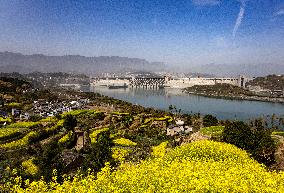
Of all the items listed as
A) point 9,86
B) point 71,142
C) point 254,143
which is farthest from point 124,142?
point 9,86

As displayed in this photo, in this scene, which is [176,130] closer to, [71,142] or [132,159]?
[71,142]

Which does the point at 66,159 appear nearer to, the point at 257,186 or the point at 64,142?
the point at 64,142

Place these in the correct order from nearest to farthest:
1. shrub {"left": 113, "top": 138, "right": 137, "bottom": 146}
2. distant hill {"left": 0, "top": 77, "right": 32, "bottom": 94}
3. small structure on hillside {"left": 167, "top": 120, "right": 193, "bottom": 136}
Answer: shrub {"left": 113, "top": 138, "right": 137, "bottom": 146}
small structure on hillside {"left": 167, "top": 120, "right": 193, "bottom": 136}
distant hill {"left": 0, "top": 77, "right": 32, "bottom": 94}

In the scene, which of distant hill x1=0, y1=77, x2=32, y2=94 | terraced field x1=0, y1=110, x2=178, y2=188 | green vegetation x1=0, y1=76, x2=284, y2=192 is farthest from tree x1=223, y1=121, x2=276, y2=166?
distant hill x1=0, y1=77, x2=32, y2=94

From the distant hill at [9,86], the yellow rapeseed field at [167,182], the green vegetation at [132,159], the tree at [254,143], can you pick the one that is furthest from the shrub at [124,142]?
the distant hill at [9,86]

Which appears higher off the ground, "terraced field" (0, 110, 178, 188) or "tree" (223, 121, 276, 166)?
"tree" (223, 121, 276, 166)

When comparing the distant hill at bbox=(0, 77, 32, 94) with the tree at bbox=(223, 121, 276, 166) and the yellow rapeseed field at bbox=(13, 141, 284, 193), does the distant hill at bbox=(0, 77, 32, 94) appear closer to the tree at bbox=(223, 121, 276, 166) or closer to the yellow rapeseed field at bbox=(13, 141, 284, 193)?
the tree at bbox=(223, 121, 276, 166)

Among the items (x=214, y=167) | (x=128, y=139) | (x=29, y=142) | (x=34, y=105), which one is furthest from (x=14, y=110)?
(x=214, y=167)

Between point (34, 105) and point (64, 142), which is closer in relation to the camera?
point (64, 142)

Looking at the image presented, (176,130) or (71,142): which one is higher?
(176,130)

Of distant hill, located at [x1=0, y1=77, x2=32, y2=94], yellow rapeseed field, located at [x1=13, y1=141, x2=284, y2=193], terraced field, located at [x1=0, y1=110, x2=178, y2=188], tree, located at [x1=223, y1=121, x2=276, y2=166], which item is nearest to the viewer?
yellow rapeseed field, located at [x1=13, y1=141, x2=284, y2=193]

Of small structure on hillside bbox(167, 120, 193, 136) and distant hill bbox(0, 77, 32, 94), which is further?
distant hill bbox(0, 77, 32, 94)
